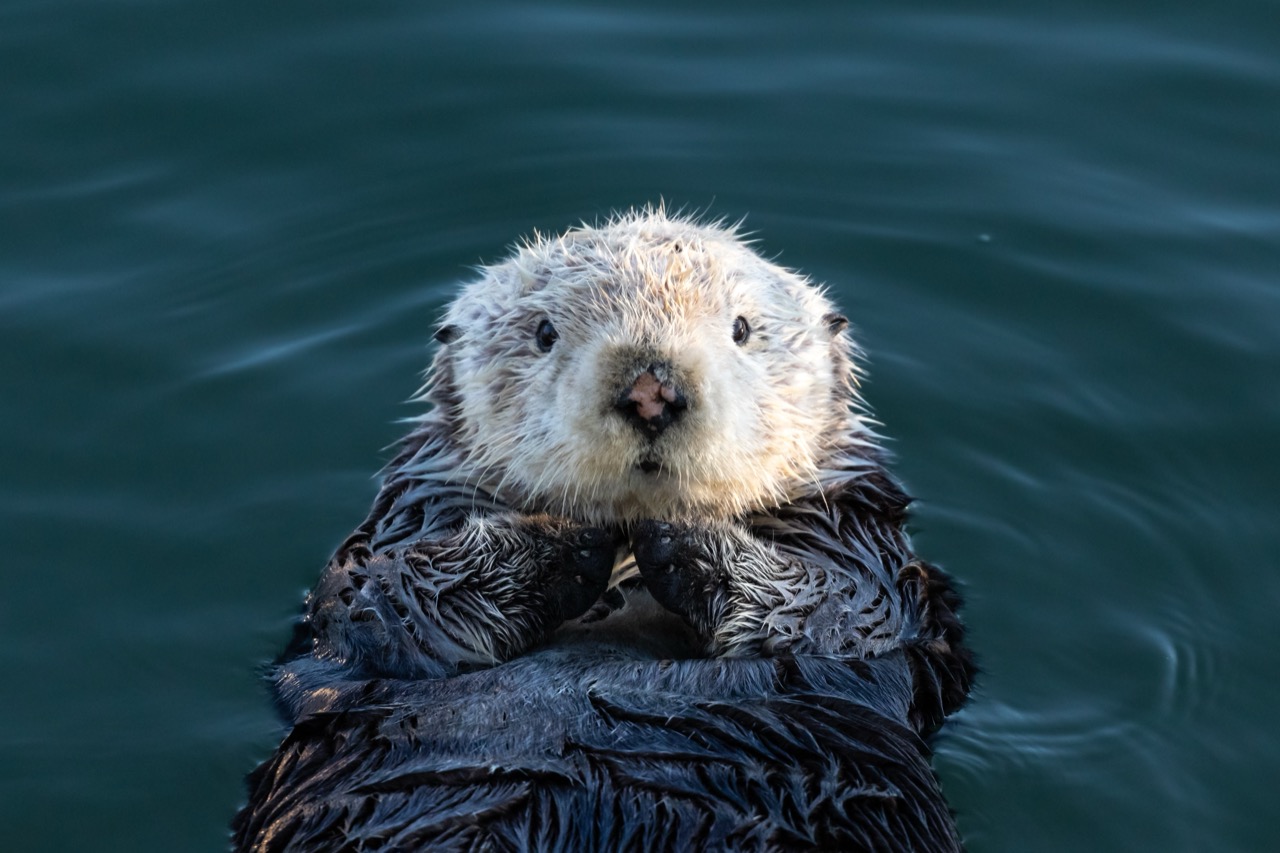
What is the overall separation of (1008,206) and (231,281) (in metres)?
3.49

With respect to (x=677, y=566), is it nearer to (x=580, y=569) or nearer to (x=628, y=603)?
(x=580, y=569)

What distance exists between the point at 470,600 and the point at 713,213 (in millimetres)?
3326

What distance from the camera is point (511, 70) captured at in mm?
7852

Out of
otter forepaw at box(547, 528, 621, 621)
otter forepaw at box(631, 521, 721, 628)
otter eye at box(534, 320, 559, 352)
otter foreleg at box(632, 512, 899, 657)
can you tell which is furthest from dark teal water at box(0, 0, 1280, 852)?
otter eye at box(534, 320, 559, 352)

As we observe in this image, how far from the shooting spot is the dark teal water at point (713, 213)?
4.57m

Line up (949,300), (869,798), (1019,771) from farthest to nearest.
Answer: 1. (949,300)
2. (1019,771)
3. (869,798)

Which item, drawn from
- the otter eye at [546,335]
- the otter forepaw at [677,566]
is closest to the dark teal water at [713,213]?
the otter forepaw at [677,566]

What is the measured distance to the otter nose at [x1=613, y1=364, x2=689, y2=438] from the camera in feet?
12.5

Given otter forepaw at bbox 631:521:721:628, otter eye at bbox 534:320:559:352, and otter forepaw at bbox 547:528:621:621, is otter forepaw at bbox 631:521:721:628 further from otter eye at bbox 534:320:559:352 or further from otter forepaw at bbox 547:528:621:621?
otter eye at bbox 534:320:559:352

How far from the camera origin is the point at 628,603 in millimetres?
4488

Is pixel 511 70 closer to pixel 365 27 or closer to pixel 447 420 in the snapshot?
pixel 365 27

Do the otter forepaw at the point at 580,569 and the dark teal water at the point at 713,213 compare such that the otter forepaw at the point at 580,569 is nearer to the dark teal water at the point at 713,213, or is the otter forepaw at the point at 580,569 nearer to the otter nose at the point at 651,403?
the otter nose at the point at 651,403

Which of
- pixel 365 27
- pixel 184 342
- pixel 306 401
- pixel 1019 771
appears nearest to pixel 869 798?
pixel 1019 771

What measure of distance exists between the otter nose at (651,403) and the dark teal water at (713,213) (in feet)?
4.35
